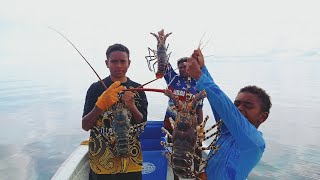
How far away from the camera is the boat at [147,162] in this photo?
3836mm

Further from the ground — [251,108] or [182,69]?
[182,69]

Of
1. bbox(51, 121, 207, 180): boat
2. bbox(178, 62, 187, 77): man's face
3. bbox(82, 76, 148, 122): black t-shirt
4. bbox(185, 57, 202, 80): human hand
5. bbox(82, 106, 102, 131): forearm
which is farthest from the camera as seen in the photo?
bbox(178, 62, 187, 77): man's face

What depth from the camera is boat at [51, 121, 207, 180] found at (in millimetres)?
3836

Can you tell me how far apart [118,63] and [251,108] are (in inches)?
66.1

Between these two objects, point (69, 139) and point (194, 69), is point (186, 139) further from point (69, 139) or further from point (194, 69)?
point (69, 139)

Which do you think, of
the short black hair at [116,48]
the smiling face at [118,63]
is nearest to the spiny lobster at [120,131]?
the smiling face at [118,63]

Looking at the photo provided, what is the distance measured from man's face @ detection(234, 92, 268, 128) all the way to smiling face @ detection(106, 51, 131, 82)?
1.54 m

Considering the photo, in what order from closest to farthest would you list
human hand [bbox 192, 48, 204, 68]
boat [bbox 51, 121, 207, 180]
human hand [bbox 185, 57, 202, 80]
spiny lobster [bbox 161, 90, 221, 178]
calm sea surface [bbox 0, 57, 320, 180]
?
human hand [bbox 185, 57, 202, 80]
human hand [bbox 192, 48, 204, 68]
spiny lobster [bbox 161, 90, 221, 178]
boat [bbox 51, 121, 207, 180]
calm sea surface [bbox 0, 57, 320, 180]

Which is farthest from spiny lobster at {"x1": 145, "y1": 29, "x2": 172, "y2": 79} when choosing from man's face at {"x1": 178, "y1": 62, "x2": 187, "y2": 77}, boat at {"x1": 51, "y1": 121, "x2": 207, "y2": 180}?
boat at {"x1": 51, "y1": 121, "x2": 207, "y2": 180}

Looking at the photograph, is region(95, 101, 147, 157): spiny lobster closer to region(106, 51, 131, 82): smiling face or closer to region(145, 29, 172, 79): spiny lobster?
region(106, 51, 131, 82): smiling face

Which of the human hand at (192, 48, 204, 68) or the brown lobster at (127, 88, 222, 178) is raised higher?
the human hand at (192, 48, 204, 68)

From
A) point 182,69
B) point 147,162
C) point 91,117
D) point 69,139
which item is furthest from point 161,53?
point 69,139

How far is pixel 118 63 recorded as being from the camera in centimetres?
329

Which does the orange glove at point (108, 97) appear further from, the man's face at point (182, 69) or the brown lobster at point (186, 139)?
the man's face at point (182, 69)
